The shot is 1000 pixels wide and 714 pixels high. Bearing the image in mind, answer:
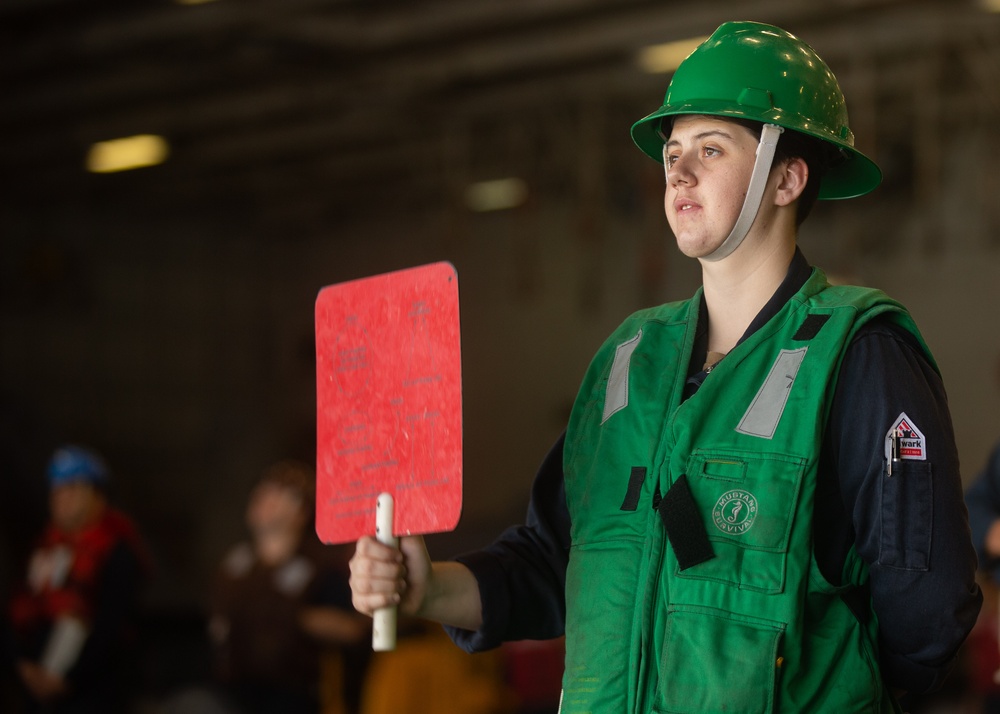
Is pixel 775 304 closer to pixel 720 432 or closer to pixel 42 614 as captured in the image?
pixel 720 432

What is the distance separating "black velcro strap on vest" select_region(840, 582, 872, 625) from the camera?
5.68 ft

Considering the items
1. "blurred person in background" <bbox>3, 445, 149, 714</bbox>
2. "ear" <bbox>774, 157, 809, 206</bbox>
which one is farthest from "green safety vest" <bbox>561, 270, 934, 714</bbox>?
"blurred person in background" <bbox>3, 445, 149, 714</bbox>

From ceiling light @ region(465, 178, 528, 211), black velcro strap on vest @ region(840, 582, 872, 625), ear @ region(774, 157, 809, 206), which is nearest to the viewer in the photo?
black velcro strap on vest @ region(840, 582, 872, 625)

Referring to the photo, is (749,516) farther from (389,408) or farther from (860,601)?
(389,408)

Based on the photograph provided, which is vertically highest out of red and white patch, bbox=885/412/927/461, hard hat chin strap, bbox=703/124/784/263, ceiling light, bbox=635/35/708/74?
ceiling light, bbox=635/35/708/74

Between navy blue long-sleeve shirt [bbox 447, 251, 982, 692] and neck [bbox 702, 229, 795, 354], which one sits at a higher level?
neck [bbox 702, 229, 795, 354]

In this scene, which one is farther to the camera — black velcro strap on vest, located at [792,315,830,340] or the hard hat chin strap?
the hard hat chin strap

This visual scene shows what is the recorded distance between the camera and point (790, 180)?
1955mm

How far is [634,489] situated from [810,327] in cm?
35

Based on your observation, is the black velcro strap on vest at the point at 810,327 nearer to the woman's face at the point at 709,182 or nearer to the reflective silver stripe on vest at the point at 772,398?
the reflective silver stripe on vest at the point at 772,398

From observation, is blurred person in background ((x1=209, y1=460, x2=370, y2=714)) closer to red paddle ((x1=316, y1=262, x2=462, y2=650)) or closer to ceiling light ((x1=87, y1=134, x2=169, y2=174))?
red paddle ((x1=316, y1=262, x2=462, y2=650))

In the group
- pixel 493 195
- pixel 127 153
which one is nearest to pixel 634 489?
pixel 127 153

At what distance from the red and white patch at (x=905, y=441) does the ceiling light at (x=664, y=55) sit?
8.49m

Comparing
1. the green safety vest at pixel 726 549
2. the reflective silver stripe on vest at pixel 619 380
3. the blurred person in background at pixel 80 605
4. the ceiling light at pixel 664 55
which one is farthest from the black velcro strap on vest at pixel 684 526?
the ceiling light at pixel 664 55
